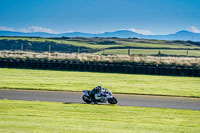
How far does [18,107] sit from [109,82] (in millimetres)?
12605

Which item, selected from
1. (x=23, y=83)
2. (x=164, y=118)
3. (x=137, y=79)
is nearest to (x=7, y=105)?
(x=164, y=118)

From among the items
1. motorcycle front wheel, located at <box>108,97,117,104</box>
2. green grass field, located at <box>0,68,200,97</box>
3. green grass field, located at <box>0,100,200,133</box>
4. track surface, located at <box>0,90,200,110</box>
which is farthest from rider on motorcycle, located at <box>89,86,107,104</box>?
green grass field, located at <box>0,68,200,97</box>

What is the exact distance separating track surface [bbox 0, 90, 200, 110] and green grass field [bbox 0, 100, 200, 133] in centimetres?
182

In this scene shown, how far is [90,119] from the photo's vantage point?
13.0 m

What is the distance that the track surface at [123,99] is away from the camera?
17.7 meters

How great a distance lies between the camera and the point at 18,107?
48.5 feet

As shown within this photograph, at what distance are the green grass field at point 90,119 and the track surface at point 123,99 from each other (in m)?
1.82

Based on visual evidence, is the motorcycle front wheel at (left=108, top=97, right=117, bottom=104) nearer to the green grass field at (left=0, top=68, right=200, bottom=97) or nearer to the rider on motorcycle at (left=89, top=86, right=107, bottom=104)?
the rider on motorcycle at (left=89, top=86, right=107, bottom=104)

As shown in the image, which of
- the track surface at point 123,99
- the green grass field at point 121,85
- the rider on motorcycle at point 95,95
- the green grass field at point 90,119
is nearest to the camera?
the green grass field at point 90,119

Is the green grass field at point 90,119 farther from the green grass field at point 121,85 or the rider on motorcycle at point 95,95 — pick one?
the green grass field at point 121,85

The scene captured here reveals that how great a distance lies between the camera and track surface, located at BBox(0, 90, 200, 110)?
58.1 feet

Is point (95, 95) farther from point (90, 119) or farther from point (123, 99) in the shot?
point (90, 119)

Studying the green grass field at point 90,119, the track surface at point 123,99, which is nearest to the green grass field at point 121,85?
the track surface at point 123,99

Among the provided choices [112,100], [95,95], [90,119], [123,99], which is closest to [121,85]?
[123,99]
